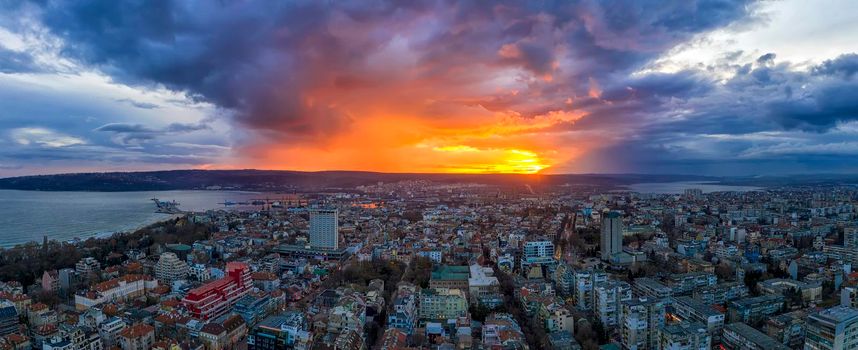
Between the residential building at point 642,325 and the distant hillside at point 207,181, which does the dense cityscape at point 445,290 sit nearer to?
the residential building at point 642,325

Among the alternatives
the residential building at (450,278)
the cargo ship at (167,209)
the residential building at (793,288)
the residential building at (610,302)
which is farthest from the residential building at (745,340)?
the cargo ship at (167,209)

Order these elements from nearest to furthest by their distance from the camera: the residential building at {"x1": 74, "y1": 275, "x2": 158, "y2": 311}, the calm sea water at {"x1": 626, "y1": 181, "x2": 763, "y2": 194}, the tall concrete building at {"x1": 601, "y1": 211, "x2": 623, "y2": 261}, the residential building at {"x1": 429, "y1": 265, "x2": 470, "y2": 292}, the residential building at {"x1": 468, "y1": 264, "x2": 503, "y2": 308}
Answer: the residential building at {"x1": 468, "y1": 264, "x2": 503, "y2": 308} < the residential building at {"x1": 74, "y1": 275, "x2": 158, "y2": 311} < the residential building at {"x1": 429, "y1": 265, "x2": 470, "y2": 292} < the tall concrete building at {"x1": 601, "y1": 211, "x2": 623, "y2": 261} < the calm sea water at {"x1": 626, "y1": 181, "x2": 763, "y2": 194}

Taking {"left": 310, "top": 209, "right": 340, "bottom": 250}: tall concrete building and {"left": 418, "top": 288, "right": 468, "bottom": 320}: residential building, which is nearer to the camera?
{"left": 418, "top": 288, "right": 468, "bottom": 320}: residential building

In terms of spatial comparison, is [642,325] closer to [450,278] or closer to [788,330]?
[788,330]

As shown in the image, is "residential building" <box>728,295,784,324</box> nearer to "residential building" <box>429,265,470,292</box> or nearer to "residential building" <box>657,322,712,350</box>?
"residential building" <box>657,322,712,350</box>

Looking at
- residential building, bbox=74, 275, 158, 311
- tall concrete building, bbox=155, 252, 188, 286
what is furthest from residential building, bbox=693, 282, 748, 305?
tall concrete building, bbox=155, 252, 188, 286

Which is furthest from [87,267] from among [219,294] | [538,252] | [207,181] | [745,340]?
[207,181]
